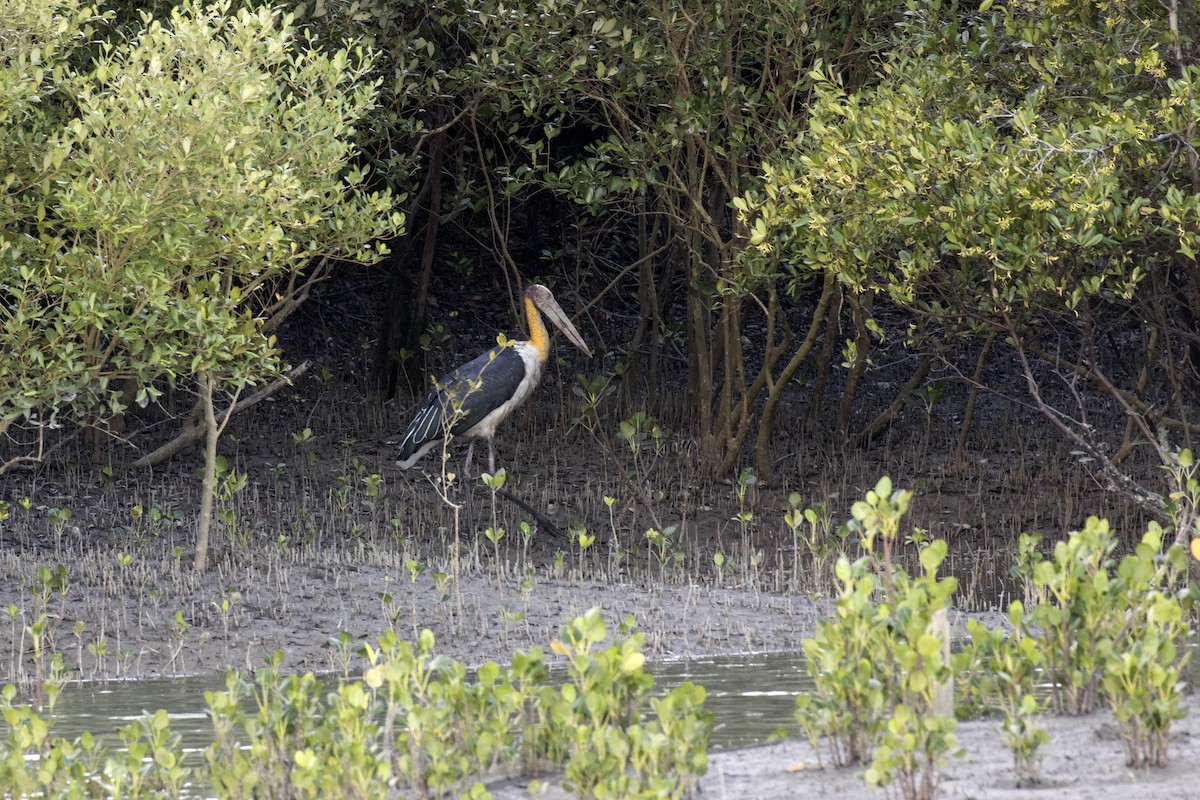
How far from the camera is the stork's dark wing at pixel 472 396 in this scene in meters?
12.0

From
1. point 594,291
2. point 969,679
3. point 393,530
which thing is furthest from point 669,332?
point 969,679

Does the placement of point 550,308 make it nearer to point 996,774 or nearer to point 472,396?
point 472,396

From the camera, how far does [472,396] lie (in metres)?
12.0

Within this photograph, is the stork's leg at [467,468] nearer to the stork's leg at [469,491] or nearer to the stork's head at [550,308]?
the stork's leg at [469,491]

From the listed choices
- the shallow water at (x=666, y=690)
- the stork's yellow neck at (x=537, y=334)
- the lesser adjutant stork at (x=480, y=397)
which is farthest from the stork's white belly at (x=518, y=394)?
the shallow water at (x=666, y=690)

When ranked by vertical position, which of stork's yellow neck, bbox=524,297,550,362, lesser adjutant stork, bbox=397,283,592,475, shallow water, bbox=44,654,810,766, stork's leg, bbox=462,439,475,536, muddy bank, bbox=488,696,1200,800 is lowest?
muddy bank, bbox=488,696,1200,800

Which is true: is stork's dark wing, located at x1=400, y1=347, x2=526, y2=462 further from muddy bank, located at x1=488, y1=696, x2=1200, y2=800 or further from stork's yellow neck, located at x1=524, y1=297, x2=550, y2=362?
muddy bank, located at x1=488, y1=696, x2=1200, y2=800

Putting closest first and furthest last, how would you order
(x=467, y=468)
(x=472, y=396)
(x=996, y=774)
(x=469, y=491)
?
(x=996, y=774)
(x=472, y=396)
(x=467, y=468)
(x=469, y=491)

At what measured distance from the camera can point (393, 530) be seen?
11.5m

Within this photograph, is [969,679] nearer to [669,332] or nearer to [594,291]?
[669,332]

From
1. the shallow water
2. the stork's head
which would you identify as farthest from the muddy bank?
the stork's head

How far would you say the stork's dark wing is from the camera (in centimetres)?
1197

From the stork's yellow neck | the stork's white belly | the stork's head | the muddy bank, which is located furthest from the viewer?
the stork's head

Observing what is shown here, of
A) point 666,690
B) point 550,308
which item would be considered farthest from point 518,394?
point 666,690
